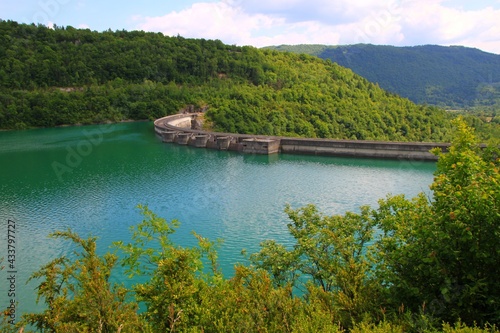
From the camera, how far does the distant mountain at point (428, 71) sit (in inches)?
5069

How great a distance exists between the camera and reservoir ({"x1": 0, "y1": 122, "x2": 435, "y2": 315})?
603 inches

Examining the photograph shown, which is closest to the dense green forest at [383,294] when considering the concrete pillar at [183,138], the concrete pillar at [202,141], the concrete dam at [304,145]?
the concrete dam at [304,145]

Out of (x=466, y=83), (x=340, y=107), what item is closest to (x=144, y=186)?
(x=340, y=107)

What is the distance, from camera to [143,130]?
4978 cm

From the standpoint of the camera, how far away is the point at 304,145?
1223 inches

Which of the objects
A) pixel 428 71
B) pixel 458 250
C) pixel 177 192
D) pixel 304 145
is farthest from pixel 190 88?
pixel 428 71

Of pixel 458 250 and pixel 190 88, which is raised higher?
pixel 190 88

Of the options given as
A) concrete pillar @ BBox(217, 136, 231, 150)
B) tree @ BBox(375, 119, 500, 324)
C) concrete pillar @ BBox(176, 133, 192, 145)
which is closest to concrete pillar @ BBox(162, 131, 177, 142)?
concrete pillar @ BBox(176, 133, 192, 145)

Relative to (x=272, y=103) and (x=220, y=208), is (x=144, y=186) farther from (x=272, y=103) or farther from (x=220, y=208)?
(x=272, y=103)

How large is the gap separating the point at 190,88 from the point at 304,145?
4100cm

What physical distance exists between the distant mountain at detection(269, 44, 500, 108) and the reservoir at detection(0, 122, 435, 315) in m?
103

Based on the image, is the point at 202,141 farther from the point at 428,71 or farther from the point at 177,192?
the point at 428,71

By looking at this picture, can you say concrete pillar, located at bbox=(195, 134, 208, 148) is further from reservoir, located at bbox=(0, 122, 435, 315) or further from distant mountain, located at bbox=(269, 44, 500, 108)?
distant mountain, located at bbox=(269, 44, 500, 108)

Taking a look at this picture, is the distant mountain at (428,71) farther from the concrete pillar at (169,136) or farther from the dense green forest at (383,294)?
the dense green forest at (383,294)
